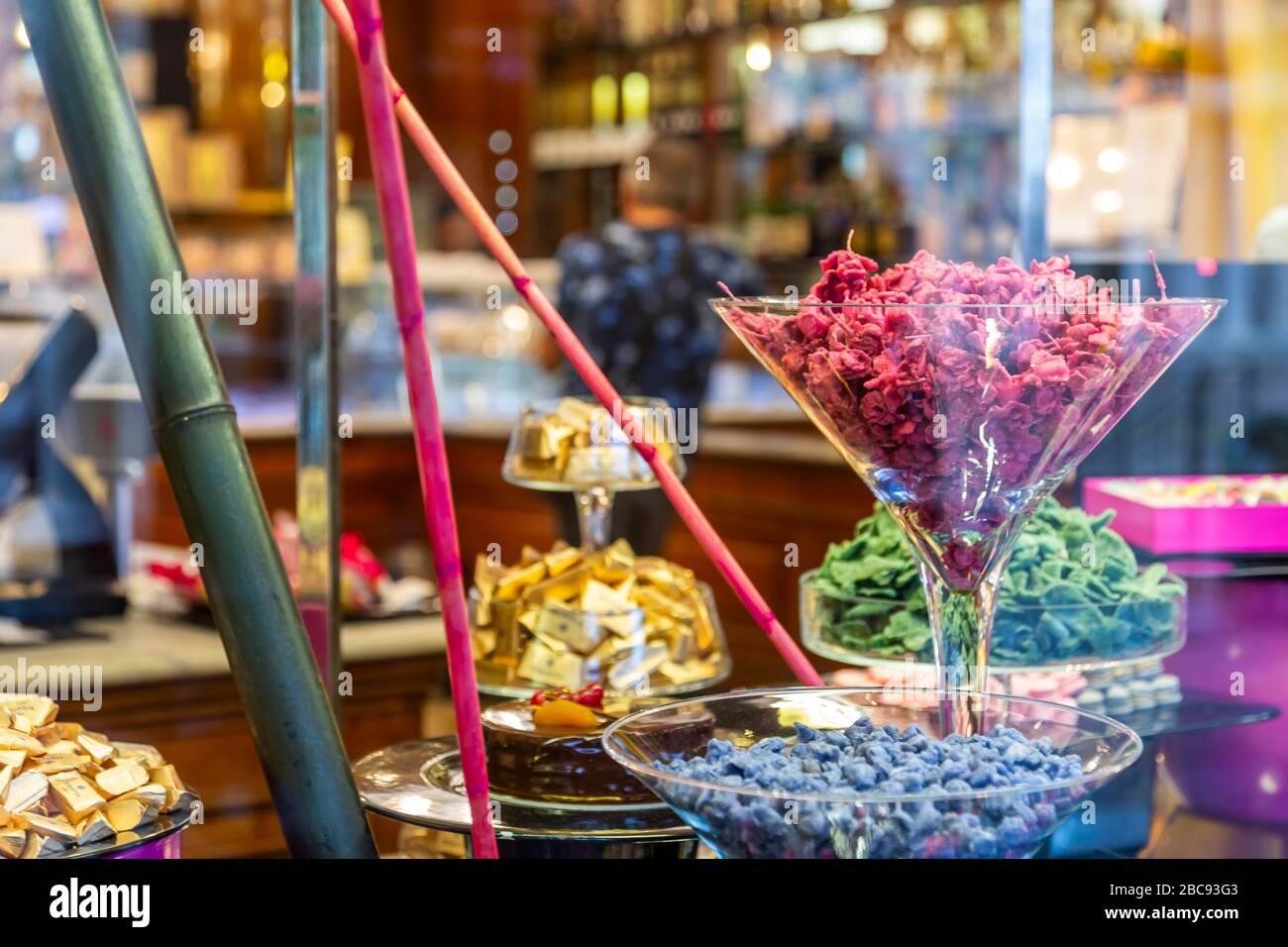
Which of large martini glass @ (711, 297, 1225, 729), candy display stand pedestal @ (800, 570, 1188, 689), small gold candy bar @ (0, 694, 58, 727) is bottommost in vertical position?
candy display stand pedestal @ (800, 570, 1188, 689)

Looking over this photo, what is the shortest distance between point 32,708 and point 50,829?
0.35 feet

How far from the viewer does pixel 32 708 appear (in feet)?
2.78

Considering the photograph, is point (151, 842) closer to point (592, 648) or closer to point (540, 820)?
point (540, 820)

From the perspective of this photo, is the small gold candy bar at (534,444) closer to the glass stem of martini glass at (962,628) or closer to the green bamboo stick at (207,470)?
the glass stem of martini glass at (962,628)

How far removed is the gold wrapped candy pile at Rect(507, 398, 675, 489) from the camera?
54.8 inches

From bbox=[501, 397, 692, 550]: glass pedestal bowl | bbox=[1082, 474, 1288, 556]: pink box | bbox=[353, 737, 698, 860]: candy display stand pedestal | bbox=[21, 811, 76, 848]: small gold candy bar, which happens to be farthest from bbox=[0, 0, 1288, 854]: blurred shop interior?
bbox=[21, 811, 76, 848]: small gold candy bar

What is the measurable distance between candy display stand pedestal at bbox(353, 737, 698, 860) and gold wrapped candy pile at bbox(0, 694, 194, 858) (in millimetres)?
122

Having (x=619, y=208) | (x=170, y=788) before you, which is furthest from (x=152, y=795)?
(x=619, y=208)

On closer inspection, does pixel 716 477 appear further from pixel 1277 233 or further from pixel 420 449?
pixel 420 449

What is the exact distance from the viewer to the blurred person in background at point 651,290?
4.02 m

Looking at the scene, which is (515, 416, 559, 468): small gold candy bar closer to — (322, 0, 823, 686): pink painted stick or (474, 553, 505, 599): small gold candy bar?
(474, 553, 505, 599): small gold candy bar

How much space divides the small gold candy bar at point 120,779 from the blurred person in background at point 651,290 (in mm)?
3123

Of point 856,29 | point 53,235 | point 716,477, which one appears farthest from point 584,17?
point 716,477

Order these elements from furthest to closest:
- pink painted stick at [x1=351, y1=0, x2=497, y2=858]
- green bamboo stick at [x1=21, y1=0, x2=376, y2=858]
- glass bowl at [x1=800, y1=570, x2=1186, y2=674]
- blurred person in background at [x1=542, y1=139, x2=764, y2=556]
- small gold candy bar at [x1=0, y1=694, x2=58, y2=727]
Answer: blurred person in background at [x1=542, y1=139, x2=764, y2=556] → glass bowl at [x1=800, y1=570, x2=1186, y2=674] → small gold candy bar at [x1=0, y1=694, x2=58, y2=727] → green bamboo stick at [x1=21, y1=0, x2=376, y2=858] → pink painted stick at [x1=351, y1=0, x2=497, y2=858]
